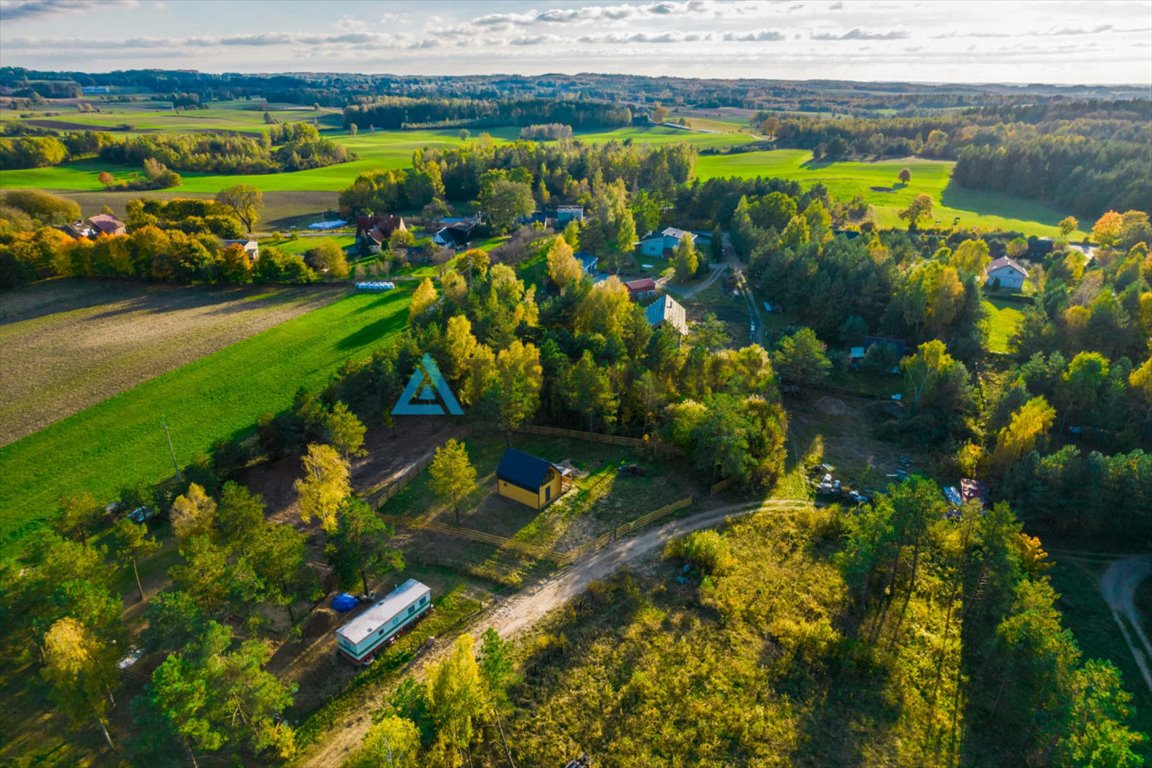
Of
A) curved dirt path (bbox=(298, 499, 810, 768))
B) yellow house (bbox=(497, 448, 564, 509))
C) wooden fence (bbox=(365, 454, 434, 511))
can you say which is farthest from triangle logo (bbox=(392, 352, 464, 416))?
curved dirt path (bbox=(298, 499, 810, 768))

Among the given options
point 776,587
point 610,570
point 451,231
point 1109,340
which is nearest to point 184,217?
point 451,231

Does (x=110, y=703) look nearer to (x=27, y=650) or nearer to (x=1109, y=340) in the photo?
(x=27, y=650)

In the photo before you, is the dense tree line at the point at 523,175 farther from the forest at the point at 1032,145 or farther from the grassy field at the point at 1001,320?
the grassy field at the point at 1001,320

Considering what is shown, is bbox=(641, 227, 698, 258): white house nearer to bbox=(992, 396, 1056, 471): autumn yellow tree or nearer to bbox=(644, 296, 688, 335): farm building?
bbox=(644, 296, 688, 335): farm building

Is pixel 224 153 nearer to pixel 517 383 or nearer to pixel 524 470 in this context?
pixel 517 383

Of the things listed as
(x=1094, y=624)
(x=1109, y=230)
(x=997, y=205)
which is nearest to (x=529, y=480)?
(x=1094, y=624)

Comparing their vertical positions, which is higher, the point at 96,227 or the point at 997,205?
the point at 96,227
